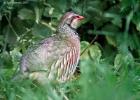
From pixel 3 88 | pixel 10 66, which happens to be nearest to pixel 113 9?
pixel 10 66

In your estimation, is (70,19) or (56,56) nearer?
(56,56)

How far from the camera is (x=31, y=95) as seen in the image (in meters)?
3.10

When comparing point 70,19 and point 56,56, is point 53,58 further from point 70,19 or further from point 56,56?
point 70,19

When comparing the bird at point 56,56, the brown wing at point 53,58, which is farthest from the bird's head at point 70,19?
the brown wing at point 53,58

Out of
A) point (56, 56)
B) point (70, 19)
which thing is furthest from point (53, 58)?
point (70, 19)

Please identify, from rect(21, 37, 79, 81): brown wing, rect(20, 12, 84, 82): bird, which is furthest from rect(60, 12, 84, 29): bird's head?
rect(21, 37, 79, 81): brown wing

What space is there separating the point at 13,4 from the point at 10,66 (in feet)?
4.72

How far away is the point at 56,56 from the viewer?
565 cm

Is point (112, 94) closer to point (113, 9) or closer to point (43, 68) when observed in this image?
point (43, 68)

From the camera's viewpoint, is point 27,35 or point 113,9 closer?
point 27,35

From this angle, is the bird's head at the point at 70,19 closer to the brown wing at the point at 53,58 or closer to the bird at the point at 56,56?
the bird at the point at 56,56

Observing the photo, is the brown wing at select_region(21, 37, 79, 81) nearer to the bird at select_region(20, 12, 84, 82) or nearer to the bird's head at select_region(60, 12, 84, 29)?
the bird at select_region(20, 12, 84, 82)

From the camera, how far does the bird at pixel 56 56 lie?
212 inches

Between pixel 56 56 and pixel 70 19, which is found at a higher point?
pixel 70 19
